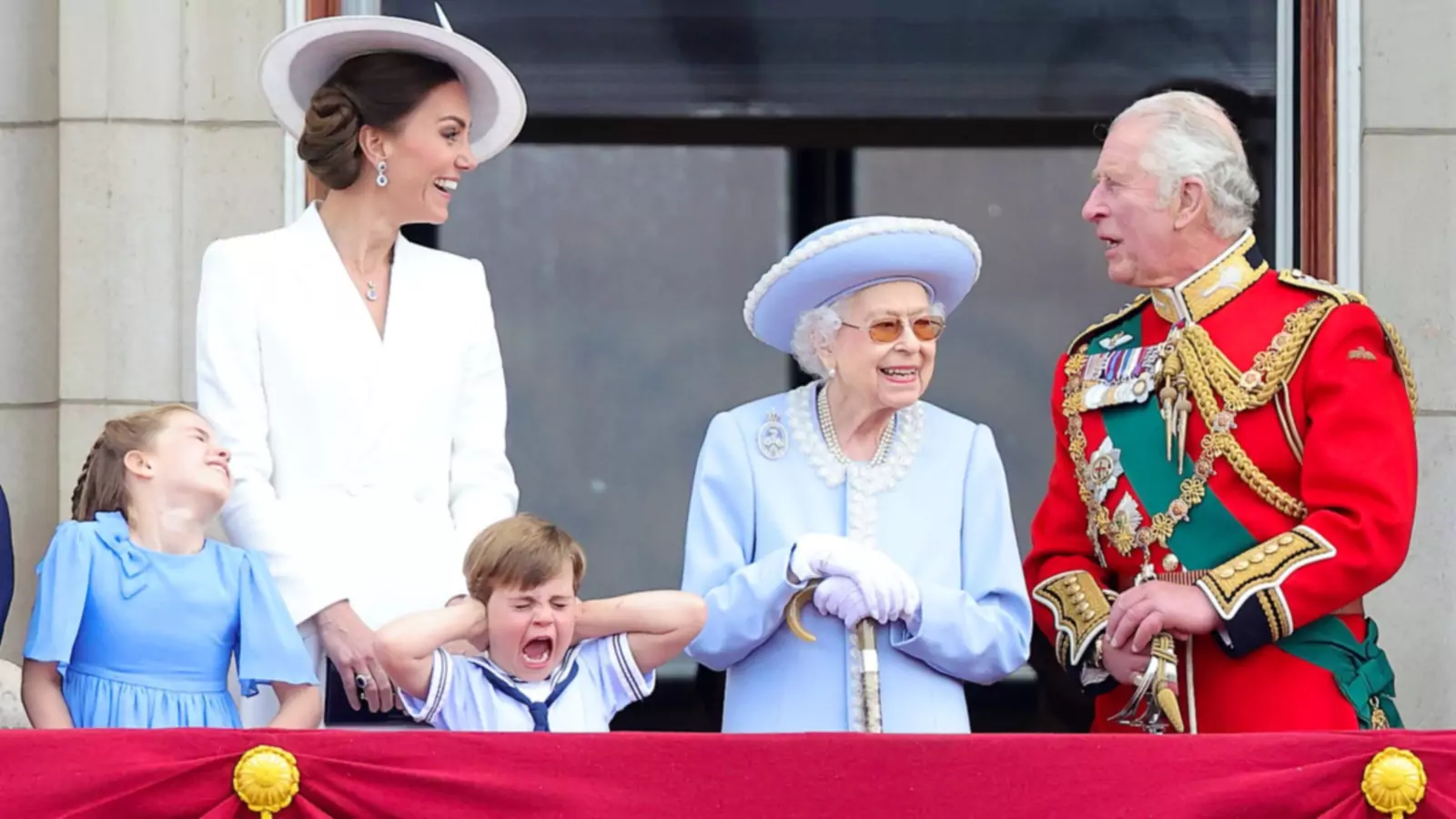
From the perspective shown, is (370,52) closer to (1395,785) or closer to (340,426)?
(340,426)

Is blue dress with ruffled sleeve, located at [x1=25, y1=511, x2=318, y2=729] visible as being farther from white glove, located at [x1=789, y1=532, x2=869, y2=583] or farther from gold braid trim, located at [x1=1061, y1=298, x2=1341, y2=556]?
gold braid trim, located at [x1=1061, y1=298, x2=1341, y2=556]

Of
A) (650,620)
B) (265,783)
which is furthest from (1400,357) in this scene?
(265,783)

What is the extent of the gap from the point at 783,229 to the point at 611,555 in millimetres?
892

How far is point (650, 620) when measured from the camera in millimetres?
3668

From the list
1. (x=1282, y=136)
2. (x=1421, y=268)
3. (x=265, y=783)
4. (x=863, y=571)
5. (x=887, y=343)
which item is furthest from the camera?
(x=1282, y=136)

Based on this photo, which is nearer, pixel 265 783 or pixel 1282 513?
pixel 265 783

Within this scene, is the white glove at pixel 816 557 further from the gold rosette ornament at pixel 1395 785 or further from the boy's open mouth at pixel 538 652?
the gold rosette ornament at pixel 1395 785

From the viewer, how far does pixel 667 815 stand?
3.18m

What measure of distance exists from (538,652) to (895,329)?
767 millimetres

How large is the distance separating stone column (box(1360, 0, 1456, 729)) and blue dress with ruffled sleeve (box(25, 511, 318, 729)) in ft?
8.39

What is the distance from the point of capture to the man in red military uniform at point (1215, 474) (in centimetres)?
374

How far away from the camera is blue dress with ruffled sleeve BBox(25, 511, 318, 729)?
3518 mm

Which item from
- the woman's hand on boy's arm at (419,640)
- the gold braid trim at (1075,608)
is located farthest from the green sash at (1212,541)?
the woman's hand on boy's arm at (419,640)

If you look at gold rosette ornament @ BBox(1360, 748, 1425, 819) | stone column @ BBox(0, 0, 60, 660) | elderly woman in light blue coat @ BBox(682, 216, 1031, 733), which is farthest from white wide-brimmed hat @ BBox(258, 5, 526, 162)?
gold rosette ornament @ BBox(1360, 748, 1425, 819)
